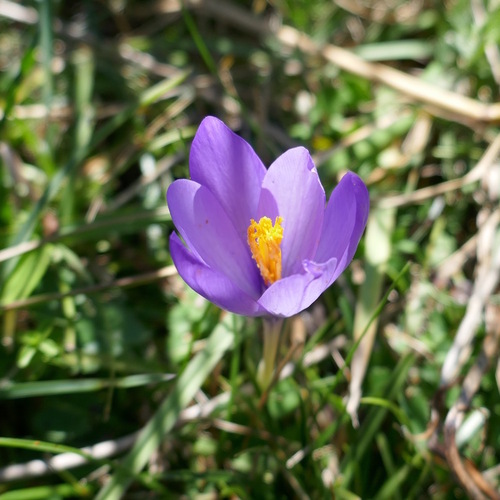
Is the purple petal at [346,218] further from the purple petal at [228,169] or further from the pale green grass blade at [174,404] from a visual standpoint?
the pale green grass blade at [174,404]

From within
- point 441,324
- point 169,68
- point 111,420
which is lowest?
point 111,420

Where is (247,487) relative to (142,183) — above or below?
below

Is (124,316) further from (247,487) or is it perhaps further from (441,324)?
(441,324)

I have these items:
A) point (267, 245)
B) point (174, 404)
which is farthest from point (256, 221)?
point (174, 404)

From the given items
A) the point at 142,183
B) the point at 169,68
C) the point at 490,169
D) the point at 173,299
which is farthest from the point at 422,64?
the point at 173,299

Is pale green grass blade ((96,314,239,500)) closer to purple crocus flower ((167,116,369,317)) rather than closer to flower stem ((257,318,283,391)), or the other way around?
flower stem ((257,318,283,391))

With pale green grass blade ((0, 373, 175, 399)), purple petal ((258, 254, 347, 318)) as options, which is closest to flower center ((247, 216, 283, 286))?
purple petal ((258, 254, 347, 318))

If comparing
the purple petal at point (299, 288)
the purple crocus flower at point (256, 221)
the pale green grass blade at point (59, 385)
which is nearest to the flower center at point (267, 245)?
the purple crocus flower at point (256, 221)
